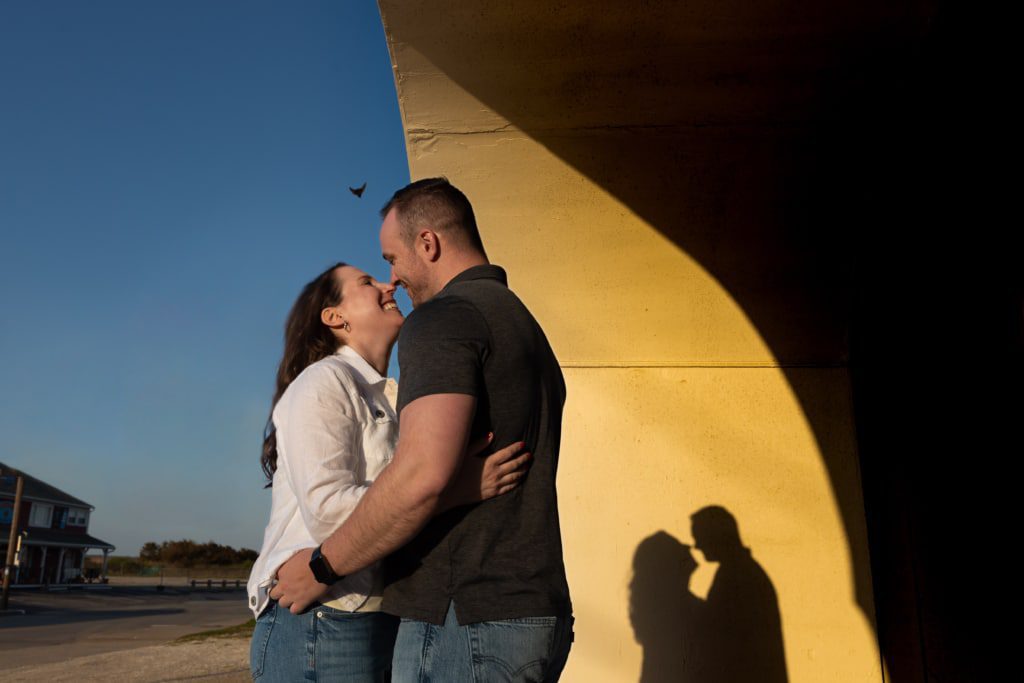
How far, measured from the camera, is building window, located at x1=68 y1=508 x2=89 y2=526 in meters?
52.7

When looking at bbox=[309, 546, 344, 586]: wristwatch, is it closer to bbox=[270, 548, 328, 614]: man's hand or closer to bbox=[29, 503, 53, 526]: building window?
bbox=[270, 548, 328, 614]: man's hand

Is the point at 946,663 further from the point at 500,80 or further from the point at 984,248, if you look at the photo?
the point at 500,80

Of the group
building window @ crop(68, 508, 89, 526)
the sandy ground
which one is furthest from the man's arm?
building window @ crop(68, 508, 89, 526)

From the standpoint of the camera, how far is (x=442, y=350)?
1576 mm

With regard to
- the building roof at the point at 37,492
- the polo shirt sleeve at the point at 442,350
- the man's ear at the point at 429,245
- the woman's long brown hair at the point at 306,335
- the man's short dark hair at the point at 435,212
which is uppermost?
the building roof at the point at 37,492

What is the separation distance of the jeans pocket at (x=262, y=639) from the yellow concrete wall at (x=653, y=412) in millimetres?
2543

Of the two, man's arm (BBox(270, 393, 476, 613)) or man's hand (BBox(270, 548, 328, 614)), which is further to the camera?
man's hand (BBox(270, 548, 328, 614))

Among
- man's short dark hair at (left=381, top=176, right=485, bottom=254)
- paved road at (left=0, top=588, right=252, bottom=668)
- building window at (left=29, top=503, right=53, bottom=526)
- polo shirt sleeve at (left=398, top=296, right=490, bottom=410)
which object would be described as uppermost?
building window at (left=29, top=503, right=53, bottom=526)

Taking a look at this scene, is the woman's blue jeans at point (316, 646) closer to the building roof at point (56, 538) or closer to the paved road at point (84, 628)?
the paved road at point (84, 628)

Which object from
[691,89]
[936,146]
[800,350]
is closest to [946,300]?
[936,146]

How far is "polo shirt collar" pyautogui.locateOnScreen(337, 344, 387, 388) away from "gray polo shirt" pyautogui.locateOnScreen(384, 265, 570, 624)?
0.45m

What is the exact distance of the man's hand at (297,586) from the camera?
162 cm

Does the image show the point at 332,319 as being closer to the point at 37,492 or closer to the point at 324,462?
the point at 324,462

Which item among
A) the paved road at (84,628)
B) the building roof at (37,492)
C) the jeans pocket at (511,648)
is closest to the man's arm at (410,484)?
the jeans pocket at (511,648)
